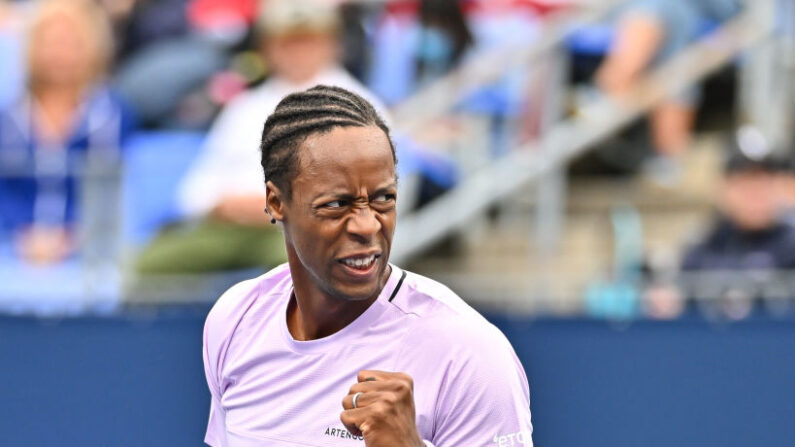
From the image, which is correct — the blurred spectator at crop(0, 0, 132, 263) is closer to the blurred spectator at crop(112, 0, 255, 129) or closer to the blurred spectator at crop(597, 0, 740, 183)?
the blurred spectator at crop(112, 0, 255, 129)

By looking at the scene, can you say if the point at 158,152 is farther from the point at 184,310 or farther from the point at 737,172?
the point at 737,172

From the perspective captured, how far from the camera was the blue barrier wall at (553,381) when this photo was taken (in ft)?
13.7

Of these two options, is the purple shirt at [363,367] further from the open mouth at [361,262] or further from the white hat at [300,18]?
the white hat at [300,18]

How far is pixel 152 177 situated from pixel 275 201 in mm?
3438

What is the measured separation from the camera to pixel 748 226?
4809mm

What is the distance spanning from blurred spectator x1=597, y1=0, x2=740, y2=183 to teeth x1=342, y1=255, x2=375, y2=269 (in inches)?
147

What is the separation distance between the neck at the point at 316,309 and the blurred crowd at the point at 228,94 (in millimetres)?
2577

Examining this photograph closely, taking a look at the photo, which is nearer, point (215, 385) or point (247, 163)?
point (215, 385)

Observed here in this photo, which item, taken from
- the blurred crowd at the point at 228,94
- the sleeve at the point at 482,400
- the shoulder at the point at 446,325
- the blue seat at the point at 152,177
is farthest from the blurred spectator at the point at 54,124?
the sleeve at the point at 482,400

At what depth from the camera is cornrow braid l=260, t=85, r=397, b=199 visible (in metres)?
2.29

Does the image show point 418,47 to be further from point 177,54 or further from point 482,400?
point 482,400

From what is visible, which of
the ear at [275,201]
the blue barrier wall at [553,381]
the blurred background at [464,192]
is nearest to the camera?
the ear at [275,201]

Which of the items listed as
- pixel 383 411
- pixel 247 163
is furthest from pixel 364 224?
pixel 247 163

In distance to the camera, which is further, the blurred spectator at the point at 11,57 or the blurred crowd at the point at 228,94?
the blurred spectator at the point at 11,57
